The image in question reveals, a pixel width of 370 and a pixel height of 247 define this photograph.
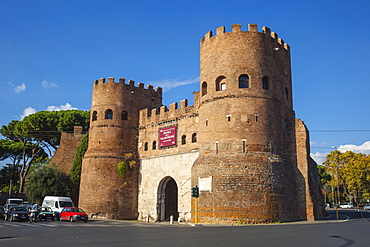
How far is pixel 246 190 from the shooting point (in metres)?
22.6

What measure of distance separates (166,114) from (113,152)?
602 cm

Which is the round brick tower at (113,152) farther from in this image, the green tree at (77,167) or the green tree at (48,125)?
the green tree at (48,125)

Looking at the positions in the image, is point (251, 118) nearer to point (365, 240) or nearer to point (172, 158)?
point (172, 158)

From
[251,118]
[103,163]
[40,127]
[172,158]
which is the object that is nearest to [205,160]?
[251,118]

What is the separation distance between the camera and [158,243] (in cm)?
1161

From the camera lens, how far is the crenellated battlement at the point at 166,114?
2920 centimetres

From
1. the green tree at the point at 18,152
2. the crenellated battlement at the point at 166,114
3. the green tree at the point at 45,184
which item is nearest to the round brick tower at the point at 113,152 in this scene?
the crenellated battlement at the point at 166,114

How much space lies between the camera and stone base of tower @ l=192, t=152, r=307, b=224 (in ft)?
73.4

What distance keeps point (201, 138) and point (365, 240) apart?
14252 mm

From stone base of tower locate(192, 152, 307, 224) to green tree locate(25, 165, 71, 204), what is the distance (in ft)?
58.7

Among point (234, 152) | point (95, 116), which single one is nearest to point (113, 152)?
point (95, 116)

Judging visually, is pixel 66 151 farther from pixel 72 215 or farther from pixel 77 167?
pixel 72 215

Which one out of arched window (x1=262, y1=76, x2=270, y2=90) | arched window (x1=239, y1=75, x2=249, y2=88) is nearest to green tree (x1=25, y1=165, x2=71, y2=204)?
arched window (x1=239, y1=75, x2=249, y2=88)

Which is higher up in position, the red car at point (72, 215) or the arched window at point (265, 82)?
the arched window at point (265, 82)
